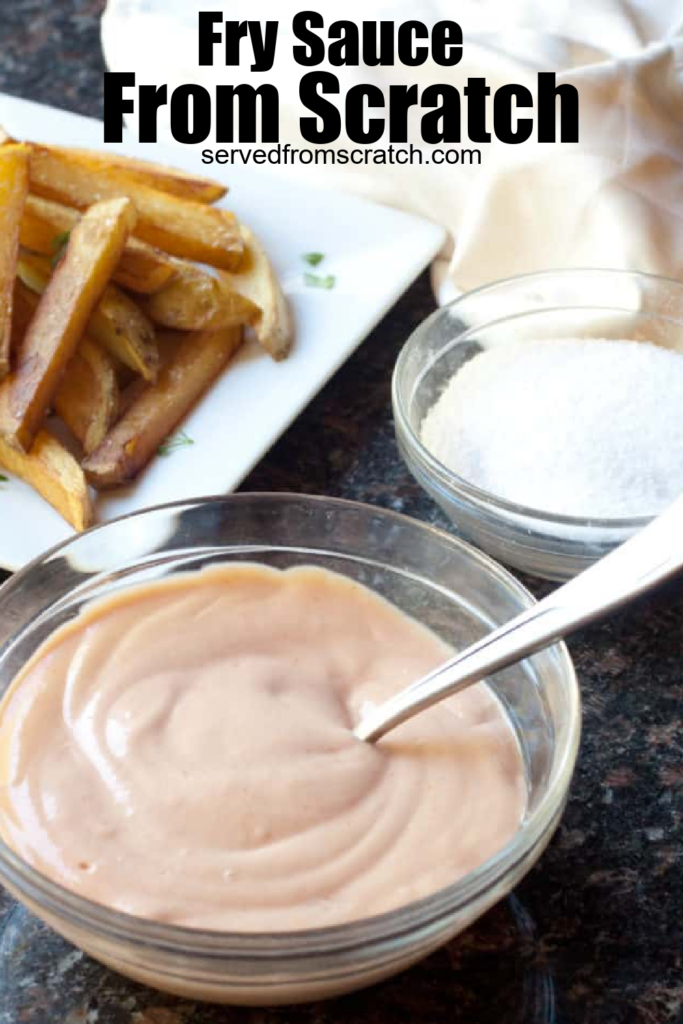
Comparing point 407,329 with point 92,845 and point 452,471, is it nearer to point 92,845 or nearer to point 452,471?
point 452,471

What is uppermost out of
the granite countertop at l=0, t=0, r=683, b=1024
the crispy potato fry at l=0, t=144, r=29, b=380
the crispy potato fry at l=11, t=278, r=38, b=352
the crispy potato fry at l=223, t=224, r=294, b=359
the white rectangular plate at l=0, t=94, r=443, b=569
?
the crispy potato fry at l=0, t=144, r=29, b=380

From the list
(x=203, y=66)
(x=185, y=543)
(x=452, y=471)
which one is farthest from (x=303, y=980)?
Result: (x=203, y=66)

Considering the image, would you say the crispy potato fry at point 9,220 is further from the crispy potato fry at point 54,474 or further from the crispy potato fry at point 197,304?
the crispy potato fry at point 197,304

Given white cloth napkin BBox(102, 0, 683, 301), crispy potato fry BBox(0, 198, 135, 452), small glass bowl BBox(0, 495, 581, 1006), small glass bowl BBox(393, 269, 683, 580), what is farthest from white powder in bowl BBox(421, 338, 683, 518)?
crispy potato fry BBox(0, 198, 135, 452)

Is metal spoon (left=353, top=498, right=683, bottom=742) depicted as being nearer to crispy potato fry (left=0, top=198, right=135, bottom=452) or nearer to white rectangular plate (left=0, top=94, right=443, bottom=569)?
white rectangular plate (left=0, top=94, right=443, bottom=569)

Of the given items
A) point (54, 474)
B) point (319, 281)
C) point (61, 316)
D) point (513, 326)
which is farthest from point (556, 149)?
point (54, 474)

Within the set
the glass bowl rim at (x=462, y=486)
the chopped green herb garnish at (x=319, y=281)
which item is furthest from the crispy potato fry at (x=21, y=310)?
the glass bowl rim at (x=462, y=486)
